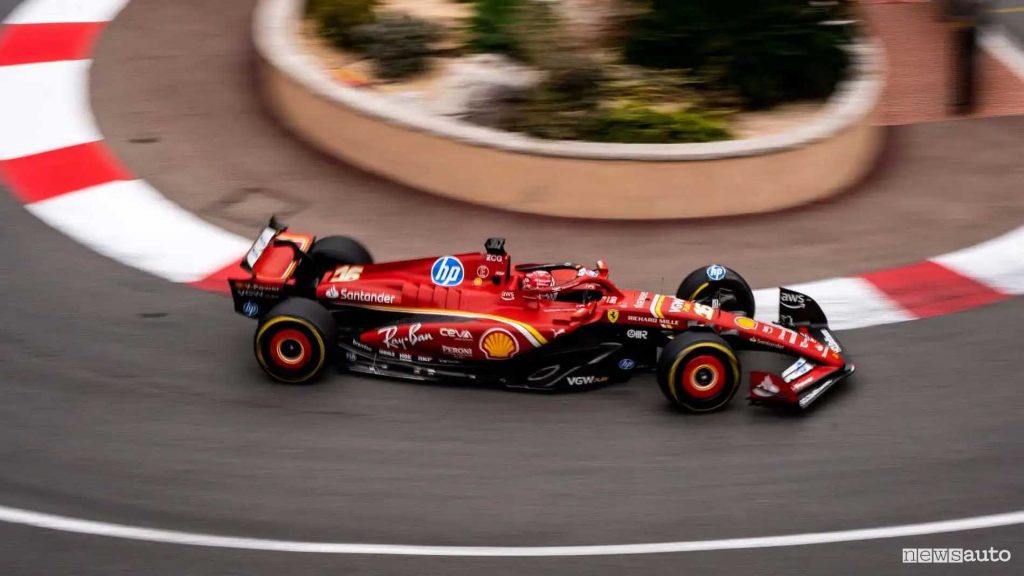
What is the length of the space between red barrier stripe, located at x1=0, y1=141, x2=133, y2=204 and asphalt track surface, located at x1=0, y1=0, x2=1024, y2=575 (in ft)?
6.10

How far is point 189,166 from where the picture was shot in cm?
1030

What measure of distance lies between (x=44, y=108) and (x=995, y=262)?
7.77 m

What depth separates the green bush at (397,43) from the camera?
1101 cm

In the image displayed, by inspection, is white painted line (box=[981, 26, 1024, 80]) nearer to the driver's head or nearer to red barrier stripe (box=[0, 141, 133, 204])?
the driver's head

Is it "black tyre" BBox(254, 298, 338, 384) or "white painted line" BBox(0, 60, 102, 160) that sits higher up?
"white painted line" BBox(0, 60, 102, 160)

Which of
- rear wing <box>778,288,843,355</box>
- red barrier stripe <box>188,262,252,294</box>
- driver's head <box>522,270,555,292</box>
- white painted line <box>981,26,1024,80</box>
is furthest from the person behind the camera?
white painted line <box>981,26,1024,80</box>

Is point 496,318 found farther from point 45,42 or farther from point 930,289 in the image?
point 45,42

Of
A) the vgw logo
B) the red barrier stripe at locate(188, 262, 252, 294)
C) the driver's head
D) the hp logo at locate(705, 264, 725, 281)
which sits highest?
the vgw logo

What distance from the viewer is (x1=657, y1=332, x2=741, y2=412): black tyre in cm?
725

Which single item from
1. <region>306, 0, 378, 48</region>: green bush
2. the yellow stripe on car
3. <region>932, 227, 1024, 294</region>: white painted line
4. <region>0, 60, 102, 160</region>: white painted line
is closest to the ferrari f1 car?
the yellow stripe on car

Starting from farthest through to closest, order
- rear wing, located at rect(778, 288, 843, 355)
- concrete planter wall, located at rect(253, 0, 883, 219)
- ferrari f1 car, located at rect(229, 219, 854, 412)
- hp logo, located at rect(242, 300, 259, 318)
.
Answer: concrete planter wall, located at rect(253, 0, 883, 219)
rear wing, located at rect(778, 288, 843, 355)
hp logo, located at rect(242, 300, 259, 318)
ferrari f1 car, located at rect(229, 219, 854, 412)

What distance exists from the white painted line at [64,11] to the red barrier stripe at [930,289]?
774 centimetres

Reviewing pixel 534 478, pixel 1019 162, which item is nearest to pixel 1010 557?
pixel 534 478

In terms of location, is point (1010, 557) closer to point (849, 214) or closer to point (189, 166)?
point (849, 214)
